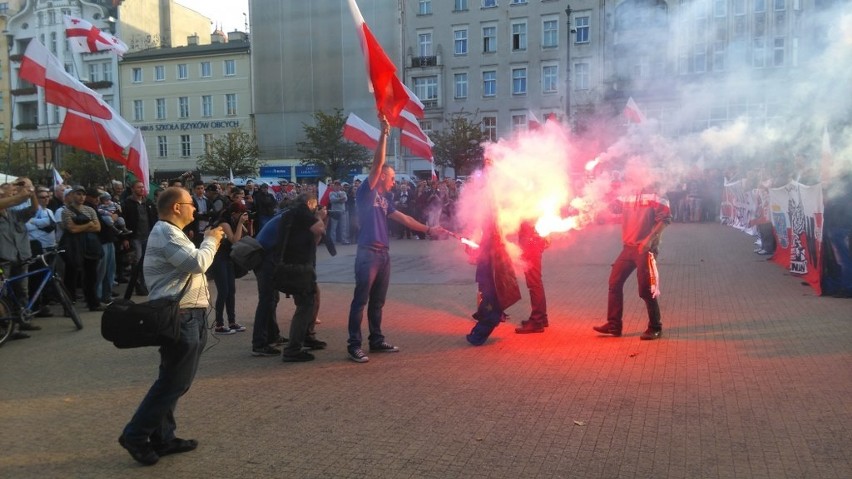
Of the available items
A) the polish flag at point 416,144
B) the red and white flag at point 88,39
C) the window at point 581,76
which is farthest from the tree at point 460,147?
the red and white flag at point 88,39

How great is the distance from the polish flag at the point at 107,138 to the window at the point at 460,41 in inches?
1476

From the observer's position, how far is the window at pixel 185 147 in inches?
2175

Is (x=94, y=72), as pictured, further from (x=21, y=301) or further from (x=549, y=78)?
(x=21, y=301)

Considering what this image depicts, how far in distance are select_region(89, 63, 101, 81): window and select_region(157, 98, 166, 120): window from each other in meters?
6.15

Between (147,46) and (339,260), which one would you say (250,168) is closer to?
(147,46)

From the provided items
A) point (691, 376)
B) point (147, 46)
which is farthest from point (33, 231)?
point (147, 46)

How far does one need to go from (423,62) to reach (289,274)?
44242 mm

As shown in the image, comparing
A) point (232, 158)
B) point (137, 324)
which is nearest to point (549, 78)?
point (232, 158)

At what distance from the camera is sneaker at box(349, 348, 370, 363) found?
649 centimetres

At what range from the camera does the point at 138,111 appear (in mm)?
56406

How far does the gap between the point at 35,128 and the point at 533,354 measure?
64.9 metres

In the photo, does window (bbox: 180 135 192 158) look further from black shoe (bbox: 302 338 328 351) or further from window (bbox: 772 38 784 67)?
black shoe (bbox: 302 338 328 351)

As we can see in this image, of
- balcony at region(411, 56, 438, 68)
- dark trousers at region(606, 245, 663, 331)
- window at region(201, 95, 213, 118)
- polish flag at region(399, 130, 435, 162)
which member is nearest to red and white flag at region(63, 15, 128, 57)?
polish flag at region(399, 130, 435, 162)

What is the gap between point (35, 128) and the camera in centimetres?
5894
